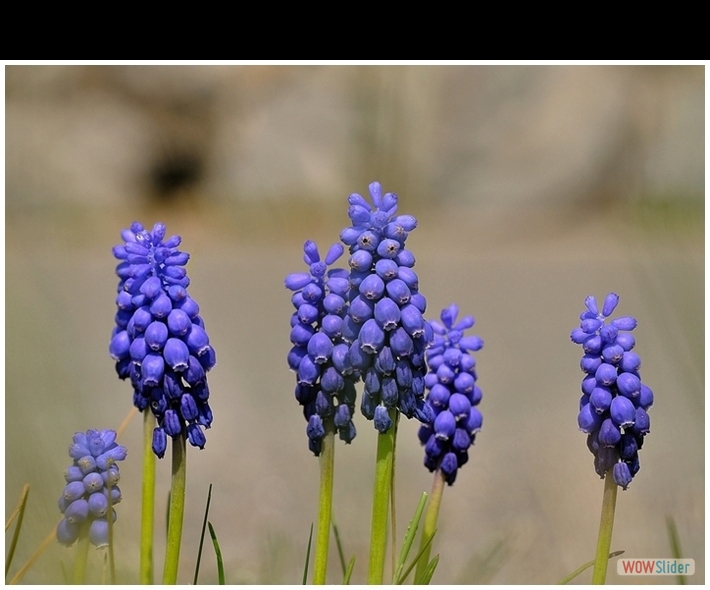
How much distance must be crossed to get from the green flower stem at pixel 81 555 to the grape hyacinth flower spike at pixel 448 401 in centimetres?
114

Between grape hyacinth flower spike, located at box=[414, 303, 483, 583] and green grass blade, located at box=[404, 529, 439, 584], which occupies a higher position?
grape hyacinth flower spike, located at box=[414, 303, 483, 583]

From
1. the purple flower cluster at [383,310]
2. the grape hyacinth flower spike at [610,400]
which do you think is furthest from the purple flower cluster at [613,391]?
the purple flower cluster at [383,310]

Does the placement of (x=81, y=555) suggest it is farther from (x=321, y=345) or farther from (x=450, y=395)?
(x=450, y=395)

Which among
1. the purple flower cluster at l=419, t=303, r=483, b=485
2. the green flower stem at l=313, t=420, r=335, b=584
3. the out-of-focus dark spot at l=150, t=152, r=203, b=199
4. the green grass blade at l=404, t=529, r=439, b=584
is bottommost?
the green grass blade at l=404, t=529, r=439, b=584

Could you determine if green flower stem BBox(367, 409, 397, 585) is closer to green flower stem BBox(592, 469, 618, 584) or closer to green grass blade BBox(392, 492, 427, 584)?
green grass blade BBox(392, 492, 427, 584)

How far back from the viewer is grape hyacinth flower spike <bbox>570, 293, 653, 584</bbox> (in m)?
2.96

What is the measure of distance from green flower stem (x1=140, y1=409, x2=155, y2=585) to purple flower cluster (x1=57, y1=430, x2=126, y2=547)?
107 millimetres

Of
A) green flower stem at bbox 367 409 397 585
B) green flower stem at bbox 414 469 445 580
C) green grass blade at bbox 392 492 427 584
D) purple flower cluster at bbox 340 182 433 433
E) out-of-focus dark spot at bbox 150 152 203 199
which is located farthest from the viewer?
out-of-focus dark spot at bbox 150 152 203 199

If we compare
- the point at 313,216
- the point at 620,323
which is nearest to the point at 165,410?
the point at 620,323

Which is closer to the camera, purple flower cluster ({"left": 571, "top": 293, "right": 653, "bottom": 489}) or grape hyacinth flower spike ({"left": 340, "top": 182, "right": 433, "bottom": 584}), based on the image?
grape hyacinth flower spike ({"left": 340, "top": 182, "right": 433, "bottom": 584})

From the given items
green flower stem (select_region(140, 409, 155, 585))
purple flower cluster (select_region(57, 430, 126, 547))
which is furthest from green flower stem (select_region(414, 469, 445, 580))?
purple flower cluster (select_region(57, 430, 126, 547))

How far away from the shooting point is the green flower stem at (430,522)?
10.5 feet

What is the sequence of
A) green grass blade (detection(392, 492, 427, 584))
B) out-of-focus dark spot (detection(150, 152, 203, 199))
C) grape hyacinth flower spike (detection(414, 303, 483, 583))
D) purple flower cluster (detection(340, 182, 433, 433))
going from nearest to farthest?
1. purple flower cluster (detection(340, 182, 433, 433))
2. green grass blade (detection(392, 492, 427, 584))
3. grape hyacinth flower spike (detection(414, 303, 483, 583))
4. out-of-focus dark spot (detection(150, 152, 203, 199))

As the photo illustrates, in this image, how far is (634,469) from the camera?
3121 mm
